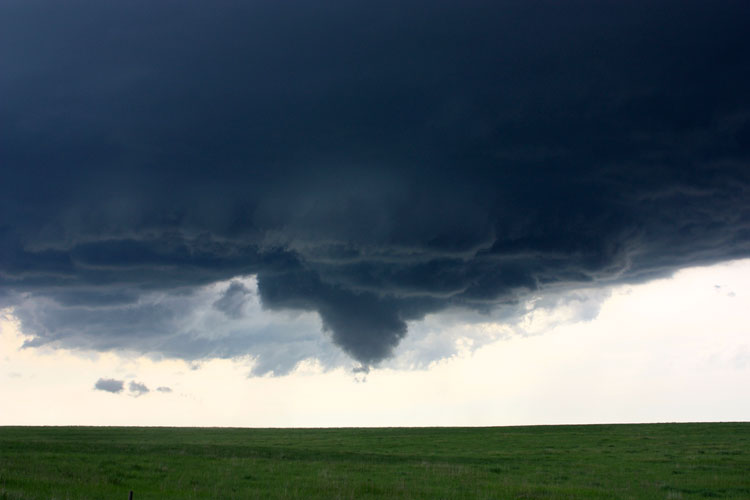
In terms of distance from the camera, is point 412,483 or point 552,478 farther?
point 552,478

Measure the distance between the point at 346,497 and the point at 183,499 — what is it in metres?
6.16

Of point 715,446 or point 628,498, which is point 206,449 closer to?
point 628,498

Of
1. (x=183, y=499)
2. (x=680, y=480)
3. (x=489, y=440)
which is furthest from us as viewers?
(x=489, y=440)

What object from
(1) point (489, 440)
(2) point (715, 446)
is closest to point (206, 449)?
(1) point (489, 440)

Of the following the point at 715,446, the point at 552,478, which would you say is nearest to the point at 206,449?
the point at 552,478

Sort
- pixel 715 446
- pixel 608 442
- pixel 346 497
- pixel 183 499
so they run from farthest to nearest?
pixel 608 442
pixel 715 446
pixel 346 497
pixel 183 499

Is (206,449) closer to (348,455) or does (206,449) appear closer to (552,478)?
(348,455)

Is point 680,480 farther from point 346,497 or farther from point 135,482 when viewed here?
point 135,482

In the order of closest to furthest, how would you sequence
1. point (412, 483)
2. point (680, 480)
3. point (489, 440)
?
1. point (412, 483)
2. point (680, 480)
3. point (489, 440)

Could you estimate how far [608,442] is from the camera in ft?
207

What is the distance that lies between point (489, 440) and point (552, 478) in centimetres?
3704

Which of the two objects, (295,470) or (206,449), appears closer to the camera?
(295,470)

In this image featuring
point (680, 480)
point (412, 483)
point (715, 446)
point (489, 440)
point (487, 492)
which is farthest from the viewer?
point (489, 440)

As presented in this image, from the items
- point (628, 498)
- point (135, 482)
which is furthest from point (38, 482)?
point (628, 498)
